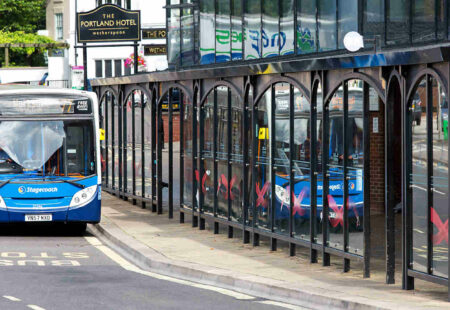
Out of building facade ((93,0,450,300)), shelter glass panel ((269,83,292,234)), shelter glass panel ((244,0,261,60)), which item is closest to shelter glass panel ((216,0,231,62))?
building facade ((93,0,450,300))

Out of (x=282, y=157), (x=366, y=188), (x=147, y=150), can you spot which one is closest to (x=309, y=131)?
(x=282, y=157)

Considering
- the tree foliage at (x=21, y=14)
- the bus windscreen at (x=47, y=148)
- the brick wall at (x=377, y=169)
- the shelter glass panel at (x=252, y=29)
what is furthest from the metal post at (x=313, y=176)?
the tree foliage at (x=21, y=14)

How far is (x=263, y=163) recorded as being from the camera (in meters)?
17.3

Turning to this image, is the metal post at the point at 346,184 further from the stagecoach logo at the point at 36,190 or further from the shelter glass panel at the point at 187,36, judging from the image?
the shelter glass panel at the point at 187,36

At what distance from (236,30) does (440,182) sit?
16.7 metres

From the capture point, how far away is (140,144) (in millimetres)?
25500

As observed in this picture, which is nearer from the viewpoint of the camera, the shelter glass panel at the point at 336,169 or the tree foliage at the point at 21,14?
the shelter glass panel at the point at 336,169

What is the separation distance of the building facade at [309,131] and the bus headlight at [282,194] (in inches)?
1.3

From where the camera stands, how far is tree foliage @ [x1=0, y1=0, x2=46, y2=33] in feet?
306

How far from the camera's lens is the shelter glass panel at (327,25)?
930 inches

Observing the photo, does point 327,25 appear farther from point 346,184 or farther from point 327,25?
point 346,184

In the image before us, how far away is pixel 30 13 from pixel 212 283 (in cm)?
8363

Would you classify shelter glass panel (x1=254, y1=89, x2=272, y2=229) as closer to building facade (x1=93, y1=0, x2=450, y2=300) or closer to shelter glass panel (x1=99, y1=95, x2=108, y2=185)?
building facade (x1=93, y1=0, x2=450, y2=300)

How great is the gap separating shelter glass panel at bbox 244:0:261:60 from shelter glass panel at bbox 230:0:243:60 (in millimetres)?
328
